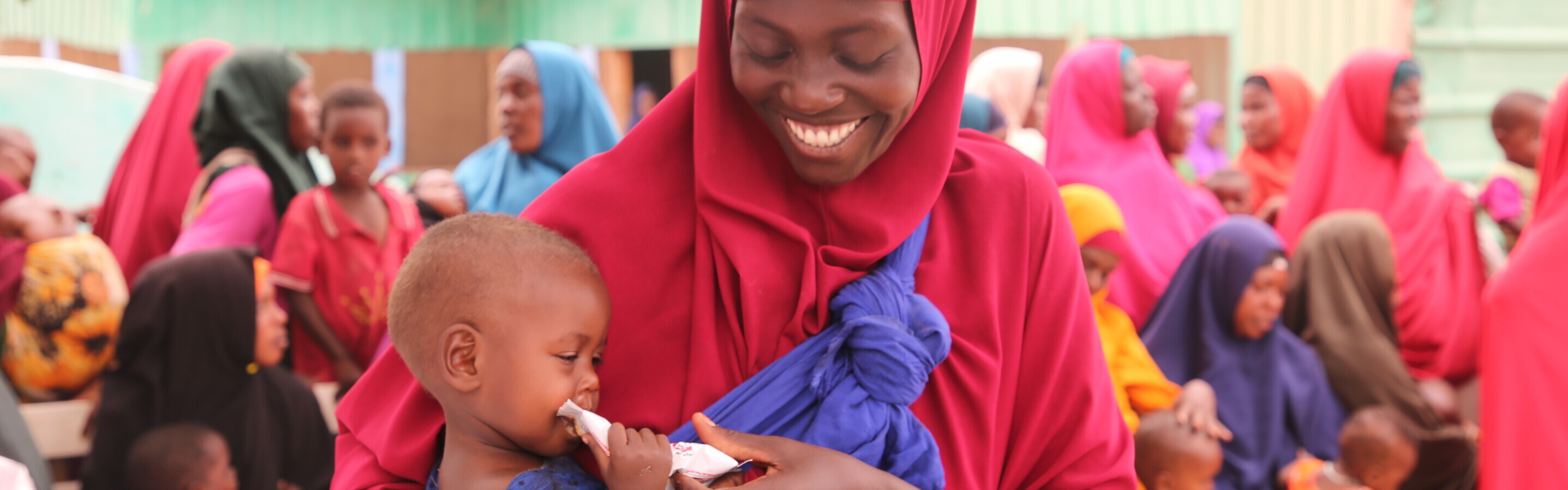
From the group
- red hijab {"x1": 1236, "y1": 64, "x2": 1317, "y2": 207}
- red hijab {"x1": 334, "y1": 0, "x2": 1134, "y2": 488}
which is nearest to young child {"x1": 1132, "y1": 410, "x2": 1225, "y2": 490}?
red hijab {"x1": 334, "y1": 0, "x2": 1134, "y2": 488}

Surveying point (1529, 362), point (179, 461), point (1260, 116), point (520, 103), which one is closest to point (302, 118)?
point (520, 103)

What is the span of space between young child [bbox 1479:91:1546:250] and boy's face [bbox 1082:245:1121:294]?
99.8 inches

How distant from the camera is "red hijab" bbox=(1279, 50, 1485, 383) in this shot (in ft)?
15.8

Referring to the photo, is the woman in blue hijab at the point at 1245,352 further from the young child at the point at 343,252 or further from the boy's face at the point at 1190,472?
the young child at the point at 343,252

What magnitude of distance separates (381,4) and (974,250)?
10930mm

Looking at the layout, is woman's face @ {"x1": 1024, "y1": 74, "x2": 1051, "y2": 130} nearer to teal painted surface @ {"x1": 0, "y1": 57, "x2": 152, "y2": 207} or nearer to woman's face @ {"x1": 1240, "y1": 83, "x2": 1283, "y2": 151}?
woman's face @ {"x1": 1240, "y1": 83, "x2": 1283, "y2": 151}

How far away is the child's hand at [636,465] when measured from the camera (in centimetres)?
144

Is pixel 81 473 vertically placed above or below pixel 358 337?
below

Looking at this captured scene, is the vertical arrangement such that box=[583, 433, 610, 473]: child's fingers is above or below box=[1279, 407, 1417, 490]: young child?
above

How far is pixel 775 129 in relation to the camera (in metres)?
1.60

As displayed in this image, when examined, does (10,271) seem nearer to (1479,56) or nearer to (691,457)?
(691,457)

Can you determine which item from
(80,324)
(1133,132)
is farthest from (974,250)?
(1133,132)

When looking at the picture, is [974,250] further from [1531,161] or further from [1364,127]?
[1531,161]

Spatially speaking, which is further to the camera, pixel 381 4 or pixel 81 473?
pixel 381 4
